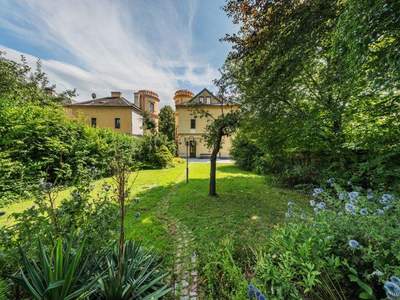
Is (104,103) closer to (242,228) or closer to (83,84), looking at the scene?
(83,84)

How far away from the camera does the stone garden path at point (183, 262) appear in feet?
7.20

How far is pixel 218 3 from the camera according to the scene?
4.97 meters

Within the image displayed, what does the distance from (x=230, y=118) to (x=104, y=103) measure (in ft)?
70.1

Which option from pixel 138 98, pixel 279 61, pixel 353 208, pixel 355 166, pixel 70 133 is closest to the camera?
pixel 353 208

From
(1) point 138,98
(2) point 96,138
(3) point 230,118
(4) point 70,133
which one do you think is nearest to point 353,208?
(3) point 230,118

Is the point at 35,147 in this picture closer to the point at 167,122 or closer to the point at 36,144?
the point at 36,144

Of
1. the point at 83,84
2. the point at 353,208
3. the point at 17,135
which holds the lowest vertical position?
the point at 353,208

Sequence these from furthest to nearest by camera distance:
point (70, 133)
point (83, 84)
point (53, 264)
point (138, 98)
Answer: point (138, 98) → point (83, 84) → point (70, 133) → point (53, 264)

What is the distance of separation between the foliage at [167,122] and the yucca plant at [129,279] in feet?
89.4

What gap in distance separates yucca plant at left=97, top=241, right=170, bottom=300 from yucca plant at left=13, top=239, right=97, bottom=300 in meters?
0.15

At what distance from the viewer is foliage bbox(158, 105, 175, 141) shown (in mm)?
29647

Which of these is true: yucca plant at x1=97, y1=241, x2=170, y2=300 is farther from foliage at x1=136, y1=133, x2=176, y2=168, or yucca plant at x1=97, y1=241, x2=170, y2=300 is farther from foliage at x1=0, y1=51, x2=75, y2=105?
foliage at x1=136, y1=133, x2=176, y2=168

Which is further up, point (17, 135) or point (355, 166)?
point (17, 135)

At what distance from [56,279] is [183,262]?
166 cm
